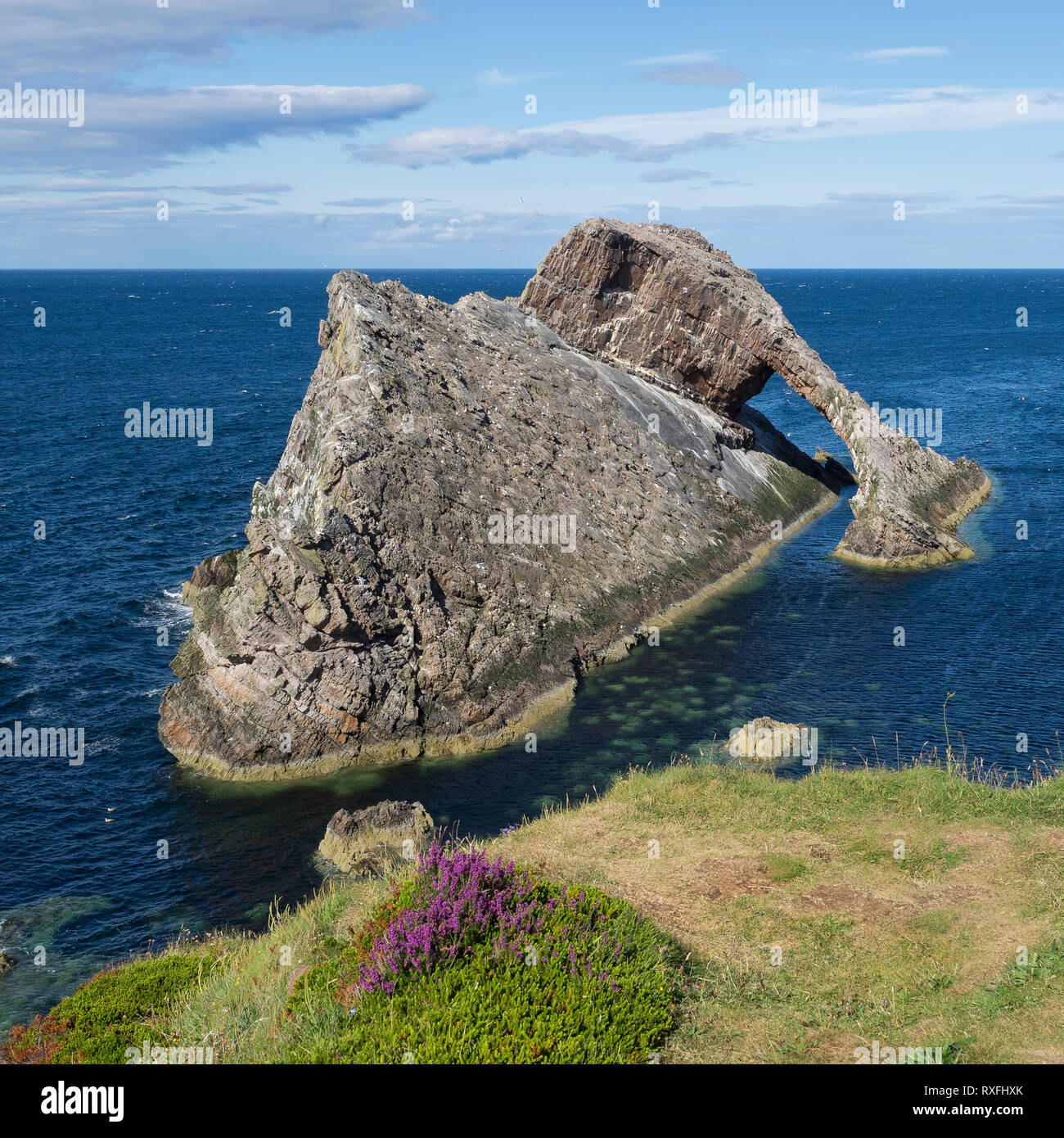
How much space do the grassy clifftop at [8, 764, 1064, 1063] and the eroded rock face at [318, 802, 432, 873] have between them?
276 inches

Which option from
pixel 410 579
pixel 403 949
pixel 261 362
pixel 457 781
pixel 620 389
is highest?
pixel 261 362

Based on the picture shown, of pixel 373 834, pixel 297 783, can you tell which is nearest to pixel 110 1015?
pixel 373 834

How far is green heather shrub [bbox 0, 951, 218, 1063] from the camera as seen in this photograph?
765 inches

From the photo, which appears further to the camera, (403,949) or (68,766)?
(68,766)

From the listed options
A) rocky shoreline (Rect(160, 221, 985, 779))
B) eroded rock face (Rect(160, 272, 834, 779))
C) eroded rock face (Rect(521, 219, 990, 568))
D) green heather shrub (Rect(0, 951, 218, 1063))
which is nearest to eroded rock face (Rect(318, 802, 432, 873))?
rocky shoreline (Rect(160, 221, 985, 779))

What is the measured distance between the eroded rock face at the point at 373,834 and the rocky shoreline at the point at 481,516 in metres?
6.34

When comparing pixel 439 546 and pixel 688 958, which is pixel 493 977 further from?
pixel 439 546

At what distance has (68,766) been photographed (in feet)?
135

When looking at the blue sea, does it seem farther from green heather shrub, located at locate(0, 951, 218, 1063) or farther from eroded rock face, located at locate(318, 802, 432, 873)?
green heather shrub, located at locate(0, 951, 218, 1063)

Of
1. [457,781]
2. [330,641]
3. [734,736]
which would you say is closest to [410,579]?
[330,641]

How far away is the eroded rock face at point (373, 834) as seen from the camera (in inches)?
1313
